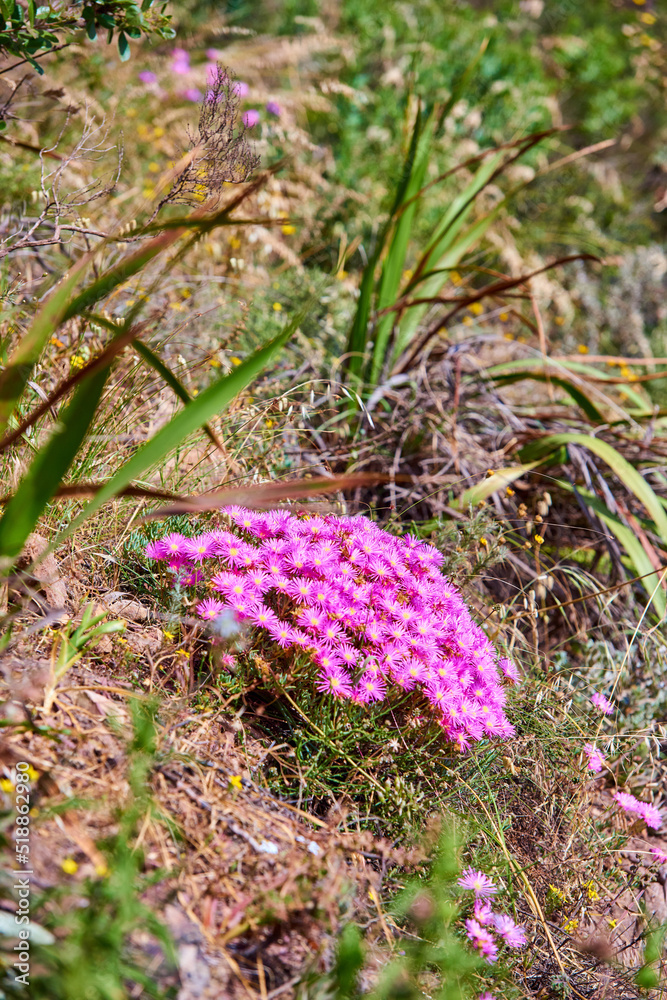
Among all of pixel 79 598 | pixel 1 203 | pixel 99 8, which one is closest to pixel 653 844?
pixel 79 598

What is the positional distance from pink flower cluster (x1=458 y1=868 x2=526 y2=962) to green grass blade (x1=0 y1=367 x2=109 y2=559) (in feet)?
3.80

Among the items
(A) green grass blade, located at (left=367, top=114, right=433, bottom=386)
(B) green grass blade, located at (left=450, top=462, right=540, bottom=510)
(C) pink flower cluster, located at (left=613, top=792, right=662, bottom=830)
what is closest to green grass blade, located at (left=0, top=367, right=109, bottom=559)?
(B) green grass blade, located at (left=450, top=462, right=540, bottom=510)

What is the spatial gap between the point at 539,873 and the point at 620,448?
175 centimetres

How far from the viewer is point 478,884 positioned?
1523 mm

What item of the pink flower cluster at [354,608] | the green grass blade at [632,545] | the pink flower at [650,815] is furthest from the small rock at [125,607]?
the green grass blade at [632,545]

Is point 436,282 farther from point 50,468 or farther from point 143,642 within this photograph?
point 50,468

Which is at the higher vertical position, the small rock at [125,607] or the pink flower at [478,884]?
the small rock at [125,607]

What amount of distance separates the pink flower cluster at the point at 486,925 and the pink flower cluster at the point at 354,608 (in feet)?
0.93

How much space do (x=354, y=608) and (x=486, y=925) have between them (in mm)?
726

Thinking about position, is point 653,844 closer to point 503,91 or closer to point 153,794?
point 153,794

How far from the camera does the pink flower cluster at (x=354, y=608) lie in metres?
1.65

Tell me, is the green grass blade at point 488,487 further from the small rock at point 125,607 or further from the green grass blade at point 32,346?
the green grass blade at point 32,346

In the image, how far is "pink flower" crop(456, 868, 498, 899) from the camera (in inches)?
59.9

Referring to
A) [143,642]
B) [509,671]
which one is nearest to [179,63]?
[143,642]
